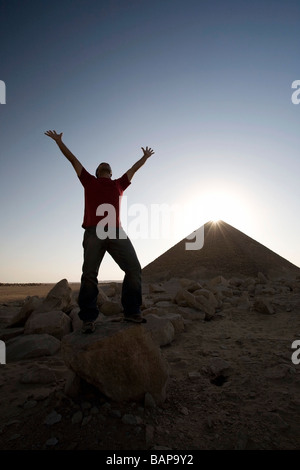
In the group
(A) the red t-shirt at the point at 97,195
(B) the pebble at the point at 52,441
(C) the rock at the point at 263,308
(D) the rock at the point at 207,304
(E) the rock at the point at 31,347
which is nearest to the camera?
(B) the pebble at the point at 52,441

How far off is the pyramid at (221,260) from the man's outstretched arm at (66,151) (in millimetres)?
25228

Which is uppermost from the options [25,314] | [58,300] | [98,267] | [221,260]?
[221,260]

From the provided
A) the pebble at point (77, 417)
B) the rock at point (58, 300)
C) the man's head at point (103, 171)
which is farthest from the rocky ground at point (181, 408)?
the man's head at point (103, 171)

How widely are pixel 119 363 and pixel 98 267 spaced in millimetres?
906

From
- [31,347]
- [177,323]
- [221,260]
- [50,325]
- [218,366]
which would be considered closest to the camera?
[218,366]

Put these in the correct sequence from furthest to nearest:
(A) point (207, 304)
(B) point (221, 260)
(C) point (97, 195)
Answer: (B) point (221, 260) < (A) point (207, 304) < (C) point (97, 195)

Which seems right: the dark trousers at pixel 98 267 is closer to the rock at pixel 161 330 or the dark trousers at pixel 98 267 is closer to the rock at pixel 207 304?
the rock at pixel 161 330

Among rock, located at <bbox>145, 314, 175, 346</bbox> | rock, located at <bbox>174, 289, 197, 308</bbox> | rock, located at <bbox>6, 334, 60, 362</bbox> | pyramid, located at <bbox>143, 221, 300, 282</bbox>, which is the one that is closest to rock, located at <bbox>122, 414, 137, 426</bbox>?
rock, located at <bbox>145, 314, 175, 346</bbox>

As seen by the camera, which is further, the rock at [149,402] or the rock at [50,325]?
the rock at [50,325]

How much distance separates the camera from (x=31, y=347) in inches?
135

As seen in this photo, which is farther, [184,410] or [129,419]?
[184,410]

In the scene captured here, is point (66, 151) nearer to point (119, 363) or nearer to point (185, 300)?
point (119, 363)

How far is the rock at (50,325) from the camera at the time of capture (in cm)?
392

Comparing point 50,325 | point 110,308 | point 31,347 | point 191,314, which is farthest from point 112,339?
point 191,314
